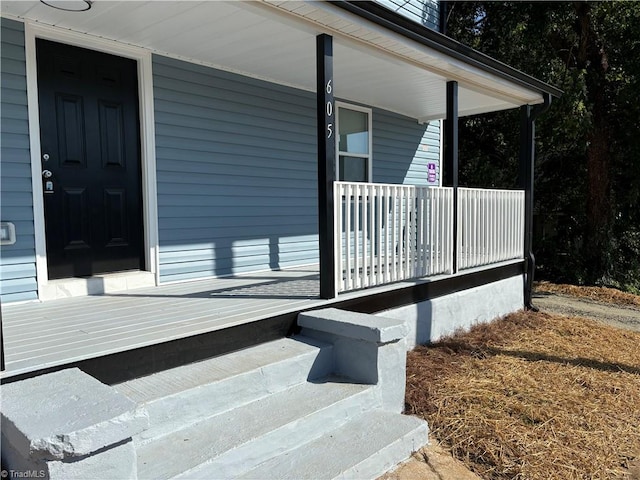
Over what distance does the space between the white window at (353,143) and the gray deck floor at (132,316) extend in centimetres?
226

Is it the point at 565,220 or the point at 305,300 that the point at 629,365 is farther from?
the point at 565,220

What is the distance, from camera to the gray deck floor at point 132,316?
2.26 m

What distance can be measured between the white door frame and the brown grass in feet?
21.1

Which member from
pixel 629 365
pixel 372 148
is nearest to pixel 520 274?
pixel 629 365

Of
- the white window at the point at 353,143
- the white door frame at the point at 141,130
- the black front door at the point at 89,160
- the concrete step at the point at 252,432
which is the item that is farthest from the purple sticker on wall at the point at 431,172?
the concrete step at the point at 252,432

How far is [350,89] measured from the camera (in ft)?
17.9

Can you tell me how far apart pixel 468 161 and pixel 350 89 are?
7505 millimetres

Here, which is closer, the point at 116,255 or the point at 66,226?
the point at 66,226

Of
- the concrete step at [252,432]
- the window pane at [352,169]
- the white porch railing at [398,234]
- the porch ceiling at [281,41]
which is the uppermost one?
the porch ceiling at [281,41]

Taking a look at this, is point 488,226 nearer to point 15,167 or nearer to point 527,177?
point 527,177

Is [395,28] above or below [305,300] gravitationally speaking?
above

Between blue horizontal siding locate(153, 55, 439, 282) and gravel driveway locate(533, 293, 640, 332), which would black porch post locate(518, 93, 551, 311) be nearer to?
gravel driveway locate(533, 293, 640, 332)

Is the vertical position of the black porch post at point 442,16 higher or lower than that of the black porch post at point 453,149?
higher

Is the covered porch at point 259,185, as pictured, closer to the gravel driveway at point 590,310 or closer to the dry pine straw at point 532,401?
the dry pine straw at point 532,401
